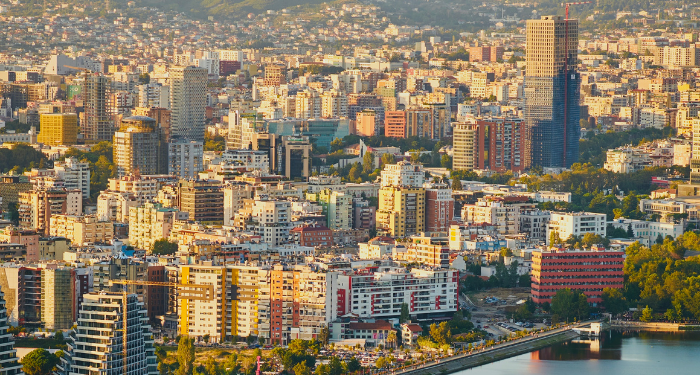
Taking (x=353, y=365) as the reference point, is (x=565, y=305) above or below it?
above

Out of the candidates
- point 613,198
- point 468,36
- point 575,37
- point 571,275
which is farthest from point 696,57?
point 571,275

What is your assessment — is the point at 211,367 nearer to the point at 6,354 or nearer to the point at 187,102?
the point at 6,354

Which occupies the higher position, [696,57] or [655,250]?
[696,57]

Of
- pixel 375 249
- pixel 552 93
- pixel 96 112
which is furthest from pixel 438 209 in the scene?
pixel 96 112

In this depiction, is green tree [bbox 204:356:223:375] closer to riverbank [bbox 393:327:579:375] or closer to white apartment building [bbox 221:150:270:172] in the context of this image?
riverbank [bbox 393:327:579:375]

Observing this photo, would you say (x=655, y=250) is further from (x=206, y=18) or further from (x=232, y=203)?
(x=206, y=18)

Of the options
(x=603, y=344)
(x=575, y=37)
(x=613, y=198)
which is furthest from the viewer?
(x=575, y=37)

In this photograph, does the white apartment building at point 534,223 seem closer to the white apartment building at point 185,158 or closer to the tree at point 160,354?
the white apartment building at point 185,158

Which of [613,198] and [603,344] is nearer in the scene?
[603,344]
